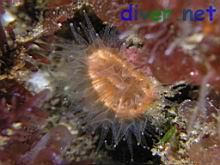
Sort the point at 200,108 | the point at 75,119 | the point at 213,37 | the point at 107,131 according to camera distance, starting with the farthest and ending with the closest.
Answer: the point at 75,119 → the point at 107,131 → the point at 200,108 → the point at 213,37

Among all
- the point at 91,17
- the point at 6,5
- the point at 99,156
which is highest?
the point at 6,5

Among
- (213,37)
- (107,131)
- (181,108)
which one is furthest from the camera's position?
(107,131)

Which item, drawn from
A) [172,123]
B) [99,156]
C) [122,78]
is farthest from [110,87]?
[99,156]

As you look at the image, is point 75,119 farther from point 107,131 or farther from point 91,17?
point 91,17

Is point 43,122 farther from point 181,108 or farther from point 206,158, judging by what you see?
point 206,158

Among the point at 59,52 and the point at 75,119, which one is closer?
the point at 59,52

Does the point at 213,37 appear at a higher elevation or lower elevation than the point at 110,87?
higher
